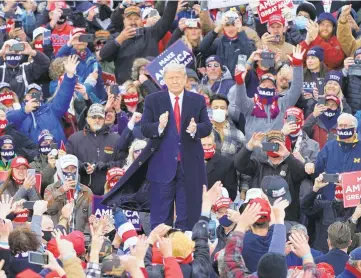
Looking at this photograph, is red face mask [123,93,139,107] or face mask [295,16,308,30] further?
face mask [295,16,308,30]

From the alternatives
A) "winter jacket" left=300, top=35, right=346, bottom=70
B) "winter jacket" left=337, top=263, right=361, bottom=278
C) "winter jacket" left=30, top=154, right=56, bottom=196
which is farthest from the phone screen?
"winter jacket" left=300, top=35, right=346, bottom=70

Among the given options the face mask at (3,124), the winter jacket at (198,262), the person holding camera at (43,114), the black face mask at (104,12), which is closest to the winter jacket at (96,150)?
the person holding camera at (43,114)

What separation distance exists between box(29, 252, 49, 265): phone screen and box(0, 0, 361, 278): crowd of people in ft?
0.06

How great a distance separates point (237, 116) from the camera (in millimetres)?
19219

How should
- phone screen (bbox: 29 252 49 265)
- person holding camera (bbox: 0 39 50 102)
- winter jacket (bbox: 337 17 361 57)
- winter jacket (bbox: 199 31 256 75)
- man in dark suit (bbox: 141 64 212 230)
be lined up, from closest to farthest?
phone screen (bbox: 29 252 49 265) < man in dark suit (bbox: 141 64 212 230) < winter jacket (bbox: 337 17 361 57) < winter jacket (bbox: 199 31 256 75) < person holding camera (bbox: 0 39 50 102)

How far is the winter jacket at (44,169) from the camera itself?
1889cm

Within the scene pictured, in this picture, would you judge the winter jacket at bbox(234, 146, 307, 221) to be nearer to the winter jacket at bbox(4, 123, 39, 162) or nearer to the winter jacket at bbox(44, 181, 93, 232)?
the winter jacket at bbox(44, 181, 93, 232)

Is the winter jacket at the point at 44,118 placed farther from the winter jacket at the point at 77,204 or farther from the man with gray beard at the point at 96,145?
the winter jacket at the point at 77,204

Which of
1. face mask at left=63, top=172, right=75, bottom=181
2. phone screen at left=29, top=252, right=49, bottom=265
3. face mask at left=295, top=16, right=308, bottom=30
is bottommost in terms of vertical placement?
face mask at left=63, top=172, right=75, bottom=181

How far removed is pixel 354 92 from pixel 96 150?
11.0 ft

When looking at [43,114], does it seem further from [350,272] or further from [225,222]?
[350,272]

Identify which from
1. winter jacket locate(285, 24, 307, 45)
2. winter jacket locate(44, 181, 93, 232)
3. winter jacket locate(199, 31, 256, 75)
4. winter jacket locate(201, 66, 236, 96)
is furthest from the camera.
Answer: winter jacket locate(285, 24, 307, 45)

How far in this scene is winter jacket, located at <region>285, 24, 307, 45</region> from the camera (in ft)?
70.2

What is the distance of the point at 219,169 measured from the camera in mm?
18250
